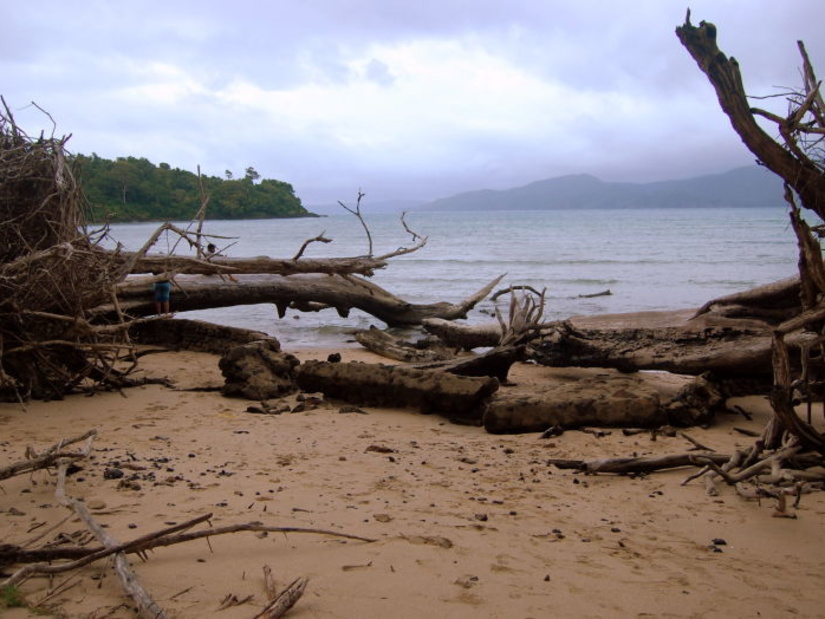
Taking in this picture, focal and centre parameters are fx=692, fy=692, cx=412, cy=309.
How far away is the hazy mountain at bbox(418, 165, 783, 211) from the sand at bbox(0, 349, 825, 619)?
4380 inches

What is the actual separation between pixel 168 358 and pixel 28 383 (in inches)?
101

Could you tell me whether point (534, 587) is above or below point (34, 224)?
below

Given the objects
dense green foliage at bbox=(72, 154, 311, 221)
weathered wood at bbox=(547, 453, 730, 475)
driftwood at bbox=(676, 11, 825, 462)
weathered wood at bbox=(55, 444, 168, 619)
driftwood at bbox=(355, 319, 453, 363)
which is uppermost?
dense green foliage at bbox=(72, 154, 311, 221)

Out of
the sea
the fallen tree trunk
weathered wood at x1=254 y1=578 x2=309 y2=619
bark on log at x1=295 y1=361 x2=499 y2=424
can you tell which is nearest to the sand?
weathered wood at x1=254 y1=578 x2=309 y2=619

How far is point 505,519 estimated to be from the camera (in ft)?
12.1

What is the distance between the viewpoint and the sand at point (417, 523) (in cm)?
268

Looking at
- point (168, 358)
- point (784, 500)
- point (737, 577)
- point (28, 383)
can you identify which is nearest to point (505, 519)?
point (737, 577)

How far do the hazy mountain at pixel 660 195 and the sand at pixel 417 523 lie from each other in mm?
111241

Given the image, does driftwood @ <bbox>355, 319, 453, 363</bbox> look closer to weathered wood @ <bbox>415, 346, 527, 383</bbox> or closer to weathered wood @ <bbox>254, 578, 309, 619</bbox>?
weathered wood @ <bbox>415, 346, 527, 383</bbox>

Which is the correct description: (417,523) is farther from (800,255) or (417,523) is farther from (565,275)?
(565,275)

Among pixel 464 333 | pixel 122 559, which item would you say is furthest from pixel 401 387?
pixel 122 559

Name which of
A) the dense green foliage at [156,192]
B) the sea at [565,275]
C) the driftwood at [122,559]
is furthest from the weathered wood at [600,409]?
the dense green foliage at [156,192]

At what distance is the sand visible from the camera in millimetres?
2680

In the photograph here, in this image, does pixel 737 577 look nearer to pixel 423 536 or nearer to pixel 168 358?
pixel 423 536
